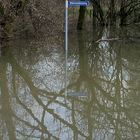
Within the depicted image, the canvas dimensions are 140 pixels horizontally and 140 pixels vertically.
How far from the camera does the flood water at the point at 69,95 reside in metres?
6.71

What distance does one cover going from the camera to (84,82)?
10258mm

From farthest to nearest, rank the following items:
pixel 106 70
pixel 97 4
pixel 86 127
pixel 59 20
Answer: pixel 97 4
pixel 59 20
pixel 106 70
pixel 86 127

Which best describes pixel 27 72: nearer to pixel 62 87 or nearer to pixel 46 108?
pixel 62 87

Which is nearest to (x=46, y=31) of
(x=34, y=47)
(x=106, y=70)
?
(x=34, y=47)

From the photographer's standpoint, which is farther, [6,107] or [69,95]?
[69,95]

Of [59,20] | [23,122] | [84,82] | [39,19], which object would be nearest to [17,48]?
[39,19]

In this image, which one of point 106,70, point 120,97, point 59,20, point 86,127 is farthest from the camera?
point 59,20

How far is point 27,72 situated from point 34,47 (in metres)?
5.43

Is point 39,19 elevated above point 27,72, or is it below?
above

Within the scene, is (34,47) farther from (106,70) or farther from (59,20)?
(106,70)

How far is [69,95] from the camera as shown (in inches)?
353

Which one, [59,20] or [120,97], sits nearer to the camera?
[120,97]

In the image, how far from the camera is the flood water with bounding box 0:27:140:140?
671 centimetres

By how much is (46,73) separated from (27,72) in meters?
0.59
